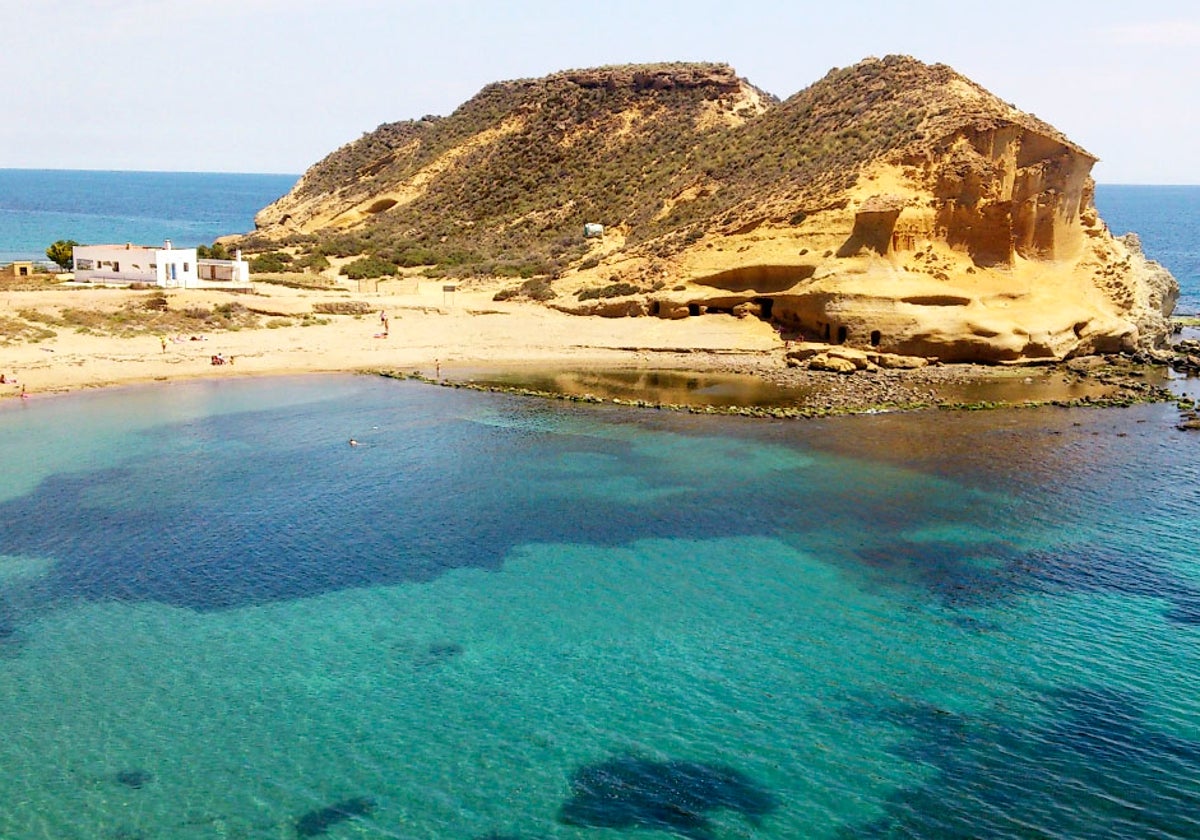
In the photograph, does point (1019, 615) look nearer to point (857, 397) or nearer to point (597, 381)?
point (857, 397)

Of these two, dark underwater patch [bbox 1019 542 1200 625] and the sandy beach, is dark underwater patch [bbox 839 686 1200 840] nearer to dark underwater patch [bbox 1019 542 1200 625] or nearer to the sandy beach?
dark underwater patch [bbox 1019 542 1200 625]

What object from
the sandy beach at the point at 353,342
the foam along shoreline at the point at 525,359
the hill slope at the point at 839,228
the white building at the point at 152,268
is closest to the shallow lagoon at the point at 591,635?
the foam along shoreline at the point at 525,359

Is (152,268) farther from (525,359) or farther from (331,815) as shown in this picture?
(331,815)

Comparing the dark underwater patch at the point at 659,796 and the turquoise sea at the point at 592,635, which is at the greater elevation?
the turquoise sea at the point at 592,635

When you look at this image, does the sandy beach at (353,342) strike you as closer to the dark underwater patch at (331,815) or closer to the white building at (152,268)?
the white building at (152,268)

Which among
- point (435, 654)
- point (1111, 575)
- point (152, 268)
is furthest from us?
point (152, 268)

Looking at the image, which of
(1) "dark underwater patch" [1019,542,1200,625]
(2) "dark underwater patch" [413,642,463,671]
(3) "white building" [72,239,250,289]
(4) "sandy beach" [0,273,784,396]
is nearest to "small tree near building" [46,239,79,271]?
(3) "white building" [72,239,250,289]

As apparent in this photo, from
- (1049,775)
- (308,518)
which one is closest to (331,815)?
(1049,775)
